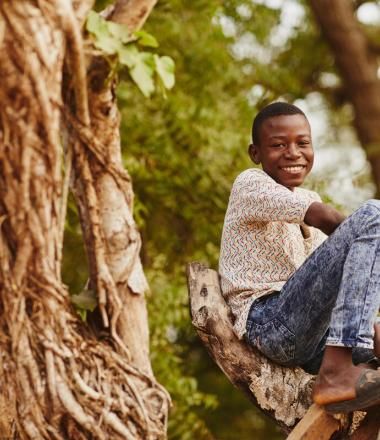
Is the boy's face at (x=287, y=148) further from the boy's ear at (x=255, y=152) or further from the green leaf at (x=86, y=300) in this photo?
the green leaf at (x=86, y=300)

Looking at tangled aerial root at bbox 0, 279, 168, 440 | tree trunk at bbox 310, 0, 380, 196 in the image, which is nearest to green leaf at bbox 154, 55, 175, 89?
tangled aerial root at bbox 0, 279, 168, 440

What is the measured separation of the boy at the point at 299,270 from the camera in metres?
2.44

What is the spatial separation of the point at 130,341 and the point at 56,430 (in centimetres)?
34

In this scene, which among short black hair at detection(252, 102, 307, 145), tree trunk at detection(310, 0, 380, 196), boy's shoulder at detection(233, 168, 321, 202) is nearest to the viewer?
boy's shoulder at detection(233, 168, 321, 202)

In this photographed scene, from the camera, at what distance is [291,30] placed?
7516mm

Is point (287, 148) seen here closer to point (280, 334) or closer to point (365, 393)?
point (280, 334)

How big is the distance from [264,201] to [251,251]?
0.22 m

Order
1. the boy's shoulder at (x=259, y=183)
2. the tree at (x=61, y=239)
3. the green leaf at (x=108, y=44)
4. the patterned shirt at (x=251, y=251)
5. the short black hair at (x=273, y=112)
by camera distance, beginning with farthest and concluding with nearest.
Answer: the short black hair at (x=273, y=112) → the patterned shirt at (x=251, y=251) → the boy's shoulder at (x=259, y=183) → the green leaf at (x=108, y=44) → the tree at (x=61, y=239)

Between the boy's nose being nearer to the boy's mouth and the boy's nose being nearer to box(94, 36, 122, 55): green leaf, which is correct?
the boy's mouth

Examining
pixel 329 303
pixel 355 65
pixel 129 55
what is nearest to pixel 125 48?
pixel 129 55

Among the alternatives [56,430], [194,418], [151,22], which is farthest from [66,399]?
[151,22]

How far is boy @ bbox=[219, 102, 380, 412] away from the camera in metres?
2.44

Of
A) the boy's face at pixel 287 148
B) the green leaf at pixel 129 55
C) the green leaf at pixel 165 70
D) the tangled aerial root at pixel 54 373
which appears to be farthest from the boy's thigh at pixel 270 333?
the green leaf at pixel 129 55

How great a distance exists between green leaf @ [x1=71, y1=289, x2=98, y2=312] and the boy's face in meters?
0.81
